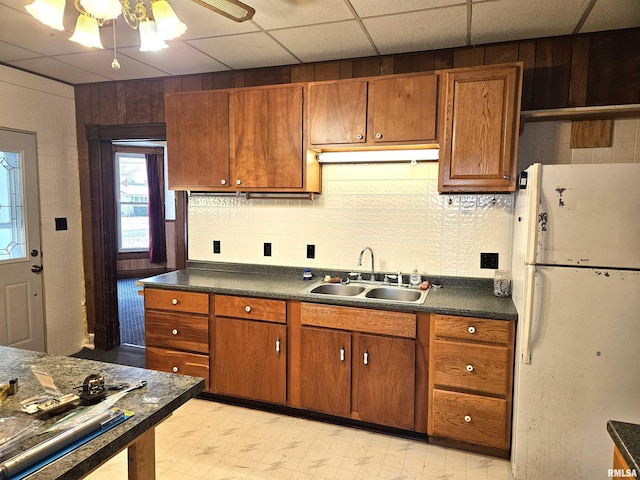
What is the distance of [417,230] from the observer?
2.95m

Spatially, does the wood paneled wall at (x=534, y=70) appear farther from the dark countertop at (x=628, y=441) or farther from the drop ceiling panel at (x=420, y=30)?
Result: the dark countertop at (x=628, y=441)

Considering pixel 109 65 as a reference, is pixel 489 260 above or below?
below

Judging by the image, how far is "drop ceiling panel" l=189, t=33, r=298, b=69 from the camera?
2650 mm

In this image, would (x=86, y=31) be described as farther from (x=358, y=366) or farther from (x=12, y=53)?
(x=358, y=366)

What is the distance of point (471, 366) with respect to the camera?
7.67ft

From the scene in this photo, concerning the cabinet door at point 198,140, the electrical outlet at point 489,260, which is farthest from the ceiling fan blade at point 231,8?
the electrical outlet at point 489,260

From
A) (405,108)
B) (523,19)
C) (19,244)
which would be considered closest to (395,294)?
(405,108)

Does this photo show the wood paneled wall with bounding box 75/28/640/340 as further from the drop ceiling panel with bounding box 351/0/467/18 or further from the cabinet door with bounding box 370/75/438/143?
the drop ceiling panel with bounding box 351/0/467/18

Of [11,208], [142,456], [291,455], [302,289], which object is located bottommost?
[291,455]

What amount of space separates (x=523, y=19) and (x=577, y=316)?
5.36 feet

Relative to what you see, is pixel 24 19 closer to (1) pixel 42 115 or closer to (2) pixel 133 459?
(1) pixel 42 115

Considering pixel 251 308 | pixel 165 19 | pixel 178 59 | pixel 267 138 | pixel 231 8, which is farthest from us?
pixel 178 59

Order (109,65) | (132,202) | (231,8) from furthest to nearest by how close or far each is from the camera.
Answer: (132,202), (109,65), (231,8)

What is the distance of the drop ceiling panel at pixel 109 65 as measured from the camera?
2.98 metres
